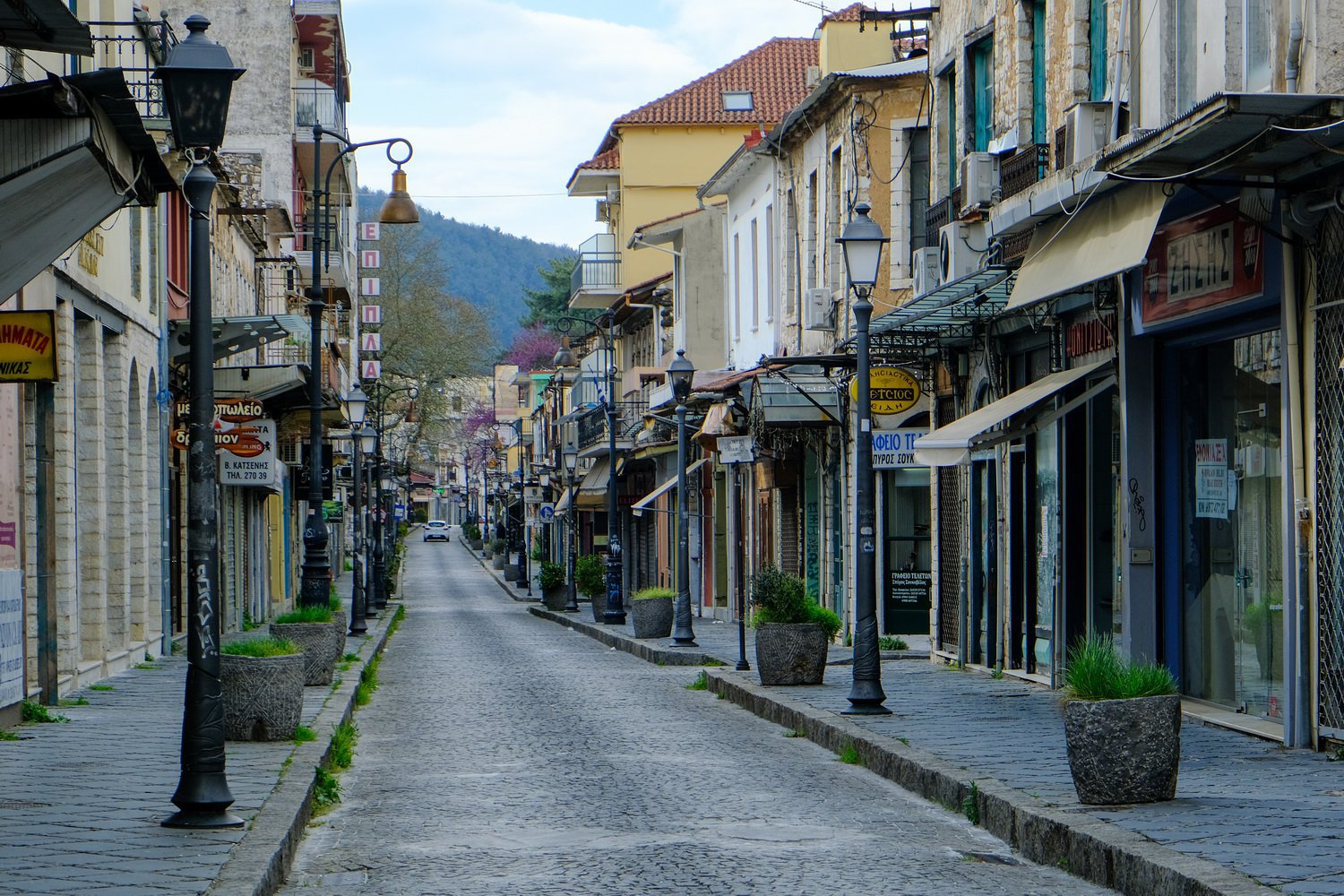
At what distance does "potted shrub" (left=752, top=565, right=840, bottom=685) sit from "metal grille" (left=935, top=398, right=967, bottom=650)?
354 cm

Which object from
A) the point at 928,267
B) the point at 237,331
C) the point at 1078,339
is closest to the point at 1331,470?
the point at 1078,339

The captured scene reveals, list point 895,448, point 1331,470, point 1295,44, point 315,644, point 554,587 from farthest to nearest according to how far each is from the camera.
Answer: point 554,587 → point 895,448 → point 315,644 → point 1331,470 → point 1295,44

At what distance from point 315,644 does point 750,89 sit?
121 feet

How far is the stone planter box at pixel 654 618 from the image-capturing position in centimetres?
3103

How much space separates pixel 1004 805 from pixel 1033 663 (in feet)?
30.2

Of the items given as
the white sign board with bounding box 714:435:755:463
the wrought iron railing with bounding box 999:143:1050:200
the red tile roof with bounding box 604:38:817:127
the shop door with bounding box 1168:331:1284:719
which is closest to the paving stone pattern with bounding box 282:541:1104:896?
the shop door with bounding box 1168:331:1284:719

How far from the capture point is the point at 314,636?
19.6 metres

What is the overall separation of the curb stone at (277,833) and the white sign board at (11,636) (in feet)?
7.50

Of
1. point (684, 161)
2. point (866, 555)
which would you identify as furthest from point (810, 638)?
point (684, 161)

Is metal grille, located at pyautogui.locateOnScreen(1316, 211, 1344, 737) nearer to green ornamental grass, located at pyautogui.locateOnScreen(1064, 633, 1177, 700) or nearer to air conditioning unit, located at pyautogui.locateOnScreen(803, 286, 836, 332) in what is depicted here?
green ornamental grass, located at pyautogui.locateOnScreen(1064, 633, 1177, 700)

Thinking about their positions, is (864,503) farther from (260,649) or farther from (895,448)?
(895,448)

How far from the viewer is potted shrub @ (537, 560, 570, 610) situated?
161 ft

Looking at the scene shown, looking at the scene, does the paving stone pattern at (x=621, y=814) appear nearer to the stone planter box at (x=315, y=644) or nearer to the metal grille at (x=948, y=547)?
the stone planter box at (x=315, y=644)

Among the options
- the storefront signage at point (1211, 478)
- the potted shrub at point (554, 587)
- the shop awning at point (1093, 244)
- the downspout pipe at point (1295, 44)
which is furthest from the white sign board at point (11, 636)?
the potted shrub at point (554, 587)
